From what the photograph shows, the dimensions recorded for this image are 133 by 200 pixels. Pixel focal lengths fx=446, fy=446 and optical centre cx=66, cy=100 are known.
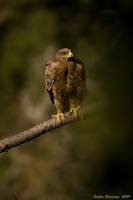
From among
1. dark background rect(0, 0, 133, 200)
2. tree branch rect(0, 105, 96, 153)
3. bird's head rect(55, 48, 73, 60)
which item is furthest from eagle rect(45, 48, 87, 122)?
tree branch rect(0, 105, 96, 153)

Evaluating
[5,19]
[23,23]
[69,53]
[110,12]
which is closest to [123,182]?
[110,12]

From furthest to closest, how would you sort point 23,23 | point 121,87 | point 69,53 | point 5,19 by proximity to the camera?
point 23,23
point 5,19
point 69,53
point 121,87

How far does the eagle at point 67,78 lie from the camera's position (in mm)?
4195

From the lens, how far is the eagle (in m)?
4.20

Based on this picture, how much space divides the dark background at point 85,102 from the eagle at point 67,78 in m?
0.40

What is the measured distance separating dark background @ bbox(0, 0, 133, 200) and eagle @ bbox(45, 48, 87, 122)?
0.40m

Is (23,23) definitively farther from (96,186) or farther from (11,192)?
(96,186)

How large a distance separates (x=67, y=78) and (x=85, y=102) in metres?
3.01

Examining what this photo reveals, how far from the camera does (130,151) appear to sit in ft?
2.97

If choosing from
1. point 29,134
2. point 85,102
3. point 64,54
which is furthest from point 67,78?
point 85,102

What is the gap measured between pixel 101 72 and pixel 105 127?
0.39ft

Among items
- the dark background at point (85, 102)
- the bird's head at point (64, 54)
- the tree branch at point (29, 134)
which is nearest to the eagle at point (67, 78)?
the bird's head at point (64, 54)

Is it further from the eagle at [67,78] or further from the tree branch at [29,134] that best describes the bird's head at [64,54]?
the tree branch at [29,134]

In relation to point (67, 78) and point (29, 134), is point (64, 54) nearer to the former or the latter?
point (67, 78)
